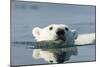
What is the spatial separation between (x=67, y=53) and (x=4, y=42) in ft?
2.93

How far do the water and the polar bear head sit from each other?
0.05m

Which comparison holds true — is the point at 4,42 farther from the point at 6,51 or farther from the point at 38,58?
the point at 38,58

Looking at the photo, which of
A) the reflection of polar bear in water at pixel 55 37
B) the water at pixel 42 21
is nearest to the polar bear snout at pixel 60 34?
the reflection of polar bear in water at pixel 55 37

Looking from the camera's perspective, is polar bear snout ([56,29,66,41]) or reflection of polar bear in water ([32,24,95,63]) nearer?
reflection of polar bear in water ([32,24,95,63])

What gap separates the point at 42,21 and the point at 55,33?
25 centimetres

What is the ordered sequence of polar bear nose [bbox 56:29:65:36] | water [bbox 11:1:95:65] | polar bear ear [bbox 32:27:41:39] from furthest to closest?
polar bear nose [bbox 56:29:65:36] < polar bear ear [bbox 32:27:41:39] < water [bbox 11:1:95:65]

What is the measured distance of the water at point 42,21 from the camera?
2.84 metres

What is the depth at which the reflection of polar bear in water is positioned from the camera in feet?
9.73

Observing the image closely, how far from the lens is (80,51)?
127 inches

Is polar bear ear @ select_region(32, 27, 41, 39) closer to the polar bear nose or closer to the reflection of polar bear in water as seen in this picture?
the reflection of polar bear in water

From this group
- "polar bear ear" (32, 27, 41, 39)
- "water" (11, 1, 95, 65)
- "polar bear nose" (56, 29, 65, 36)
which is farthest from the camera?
"polar bear nose" (56, 29, 65, 36)

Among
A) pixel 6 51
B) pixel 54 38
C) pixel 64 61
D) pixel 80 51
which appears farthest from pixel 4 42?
pixel 80 51

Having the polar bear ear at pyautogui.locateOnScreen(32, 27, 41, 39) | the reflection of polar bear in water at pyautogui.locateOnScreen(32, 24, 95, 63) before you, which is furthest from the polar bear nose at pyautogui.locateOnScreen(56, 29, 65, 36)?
the polar bear ear at pyautogui.locateOnScreen(32, 27, 41, 39)

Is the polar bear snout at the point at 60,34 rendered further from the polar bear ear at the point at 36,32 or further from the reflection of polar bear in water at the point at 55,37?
the polar bear ear at the point at 36,32
